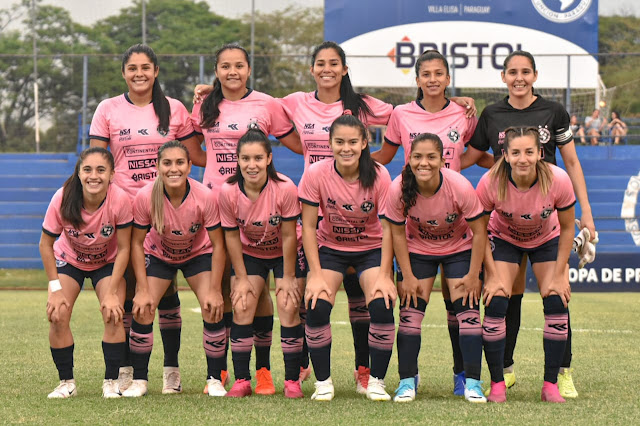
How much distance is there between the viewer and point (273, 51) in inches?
956

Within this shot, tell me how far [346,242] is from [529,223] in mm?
1058

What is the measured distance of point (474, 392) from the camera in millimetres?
5258

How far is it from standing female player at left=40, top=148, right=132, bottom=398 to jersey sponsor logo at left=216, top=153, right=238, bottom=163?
683 mm

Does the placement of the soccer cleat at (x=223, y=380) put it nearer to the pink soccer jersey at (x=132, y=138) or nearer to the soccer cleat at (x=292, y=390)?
the soccer cleat at (x=292, y=390)

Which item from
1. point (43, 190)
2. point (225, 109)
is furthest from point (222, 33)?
point (225, 109)

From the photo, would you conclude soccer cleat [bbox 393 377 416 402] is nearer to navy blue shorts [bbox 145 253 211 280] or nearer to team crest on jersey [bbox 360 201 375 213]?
team crest on jersey [bbox 360 201 375 213]

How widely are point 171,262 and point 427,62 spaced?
1952 mm

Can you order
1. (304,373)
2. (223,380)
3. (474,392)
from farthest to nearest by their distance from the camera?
(304,373) < (223,380) < (474,392)

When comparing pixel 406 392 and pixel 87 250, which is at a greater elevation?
pixel 87 250

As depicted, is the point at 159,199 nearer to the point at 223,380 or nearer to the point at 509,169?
the point at 223,380

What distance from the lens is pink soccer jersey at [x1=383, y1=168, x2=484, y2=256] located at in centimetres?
532

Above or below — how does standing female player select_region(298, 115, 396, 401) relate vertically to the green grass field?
above

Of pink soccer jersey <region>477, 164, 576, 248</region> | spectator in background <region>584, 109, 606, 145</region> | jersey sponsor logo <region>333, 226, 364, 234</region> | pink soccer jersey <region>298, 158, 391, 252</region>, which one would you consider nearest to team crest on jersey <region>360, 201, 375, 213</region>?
pink soccer jersey <region>298, 158, 391, 252</region>

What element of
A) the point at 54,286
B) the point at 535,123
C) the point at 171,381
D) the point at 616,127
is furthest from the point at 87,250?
the point at 616,127
